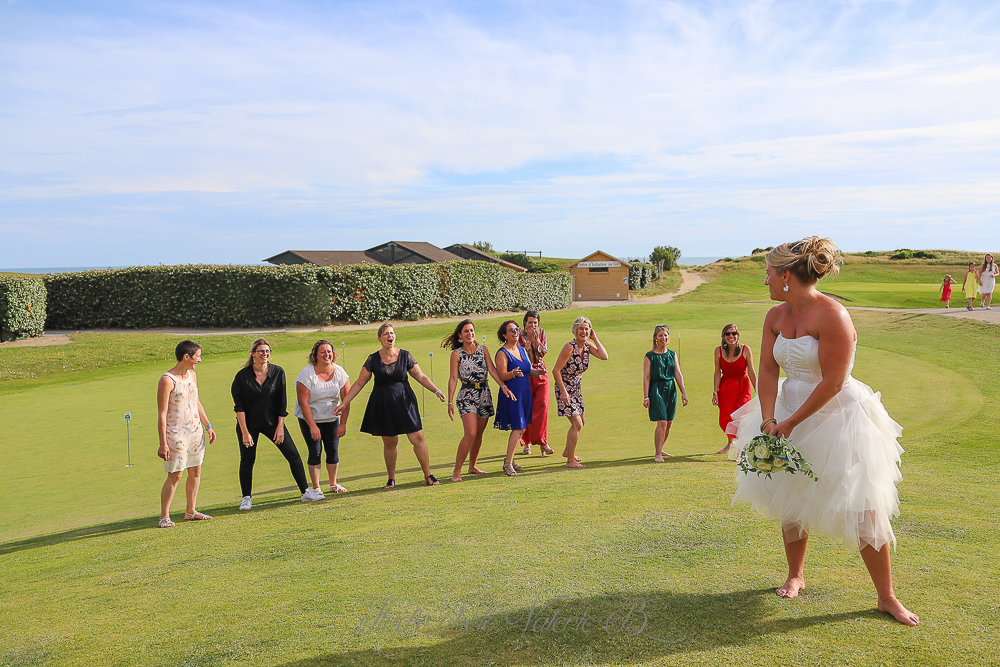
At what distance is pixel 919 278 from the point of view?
46.1m

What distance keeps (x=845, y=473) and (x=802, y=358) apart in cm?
62

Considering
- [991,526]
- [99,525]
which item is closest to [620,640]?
[991,526]

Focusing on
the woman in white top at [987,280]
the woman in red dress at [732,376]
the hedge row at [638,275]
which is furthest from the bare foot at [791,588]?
the hedge row at [638,275]

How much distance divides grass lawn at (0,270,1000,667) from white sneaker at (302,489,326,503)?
130 millimetres

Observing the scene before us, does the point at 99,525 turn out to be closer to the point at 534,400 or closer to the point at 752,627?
the point at 534,400

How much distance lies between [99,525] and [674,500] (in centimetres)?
532

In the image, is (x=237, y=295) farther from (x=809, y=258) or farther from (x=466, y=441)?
(x=809, y=258)

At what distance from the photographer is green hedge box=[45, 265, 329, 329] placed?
2911 cm

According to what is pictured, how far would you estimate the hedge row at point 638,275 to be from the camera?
5734 centimetres

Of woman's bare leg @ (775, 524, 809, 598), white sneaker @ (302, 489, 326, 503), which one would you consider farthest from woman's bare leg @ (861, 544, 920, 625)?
white sneaker @ (302, 489, 326, 503)

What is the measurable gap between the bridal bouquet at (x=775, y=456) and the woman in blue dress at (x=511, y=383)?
438 cm

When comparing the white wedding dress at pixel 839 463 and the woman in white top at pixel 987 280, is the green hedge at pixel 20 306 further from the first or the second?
the woman in white top at pixel 987 280

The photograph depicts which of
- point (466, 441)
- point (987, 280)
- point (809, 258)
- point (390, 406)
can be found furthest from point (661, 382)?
point (987, 280)

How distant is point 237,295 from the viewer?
2941cm
